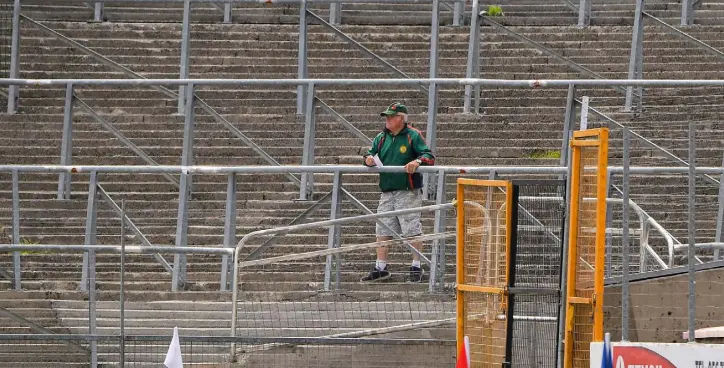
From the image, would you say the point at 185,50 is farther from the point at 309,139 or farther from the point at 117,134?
the point at 309,139

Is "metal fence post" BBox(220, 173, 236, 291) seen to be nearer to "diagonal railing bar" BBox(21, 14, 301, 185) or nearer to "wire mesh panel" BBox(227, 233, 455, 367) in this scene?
"wire mesh panel" BBox(227, 233, 455, 367)

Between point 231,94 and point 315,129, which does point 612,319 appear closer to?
point 315,129

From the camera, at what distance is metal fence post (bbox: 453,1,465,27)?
21.5 metres

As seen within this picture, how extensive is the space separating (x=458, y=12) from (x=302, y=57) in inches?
92.3

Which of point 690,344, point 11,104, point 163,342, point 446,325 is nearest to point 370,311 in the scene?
point 446,325

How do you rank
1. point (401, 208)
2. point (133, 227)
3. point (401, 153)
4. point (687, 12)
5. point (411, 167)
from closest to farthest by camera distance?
1. point (411, 167)
2. point (401, 208)
3. point (401, 153)
4. point (133, 227)
5. point (687, 12)

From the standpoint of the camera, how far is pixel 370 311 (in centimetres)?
1534

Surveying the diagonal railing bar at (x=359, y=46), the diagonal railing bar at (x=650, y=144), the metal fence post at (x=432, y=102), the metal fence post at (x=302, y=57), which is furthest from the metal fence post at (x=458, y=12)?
the diagonal railing bar at (x=650, y=144)

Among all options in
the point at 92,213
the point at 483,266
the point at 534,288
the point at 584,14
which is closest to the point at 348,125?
the point at 92,213

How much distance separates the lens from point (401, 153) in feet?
54.1

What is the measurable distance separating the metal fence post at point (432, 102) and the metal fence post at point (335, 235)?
3.38 feet

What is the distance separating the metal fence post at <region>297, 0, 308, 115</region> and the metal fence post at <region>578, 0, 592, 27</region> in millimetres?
3008

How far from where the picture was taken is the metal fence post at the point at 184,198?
53.7 ft

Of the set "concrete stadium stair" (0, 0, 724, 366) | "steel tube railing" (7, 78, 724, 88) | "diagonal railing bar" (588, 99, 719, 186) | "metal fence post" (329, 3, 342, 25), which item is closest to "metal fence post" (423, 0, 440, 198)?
"steel tube railing" (7, 78, 724, 88)
